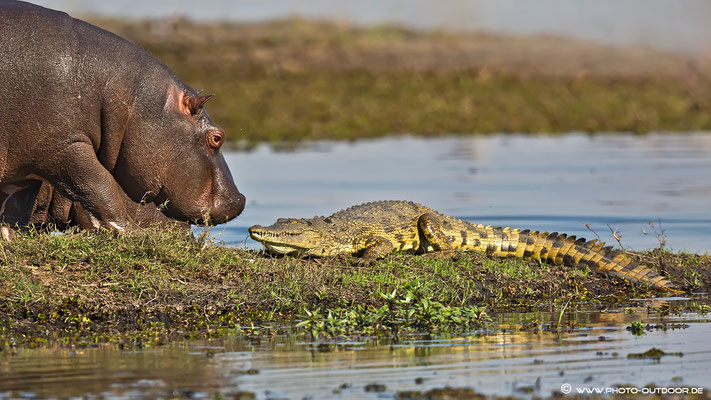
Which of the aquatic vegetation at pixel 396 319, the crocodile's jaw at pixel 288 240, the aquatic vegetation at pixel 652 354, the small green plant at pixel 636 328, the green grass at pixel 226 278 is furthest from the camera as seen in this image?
the crocodile's jaw at pixel 288 240

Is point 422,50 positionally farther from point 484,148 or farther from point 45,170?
point 45,170

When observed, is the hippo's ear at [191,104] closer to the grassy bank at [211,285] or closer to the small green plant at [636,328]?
the grassy bank at [211,285]

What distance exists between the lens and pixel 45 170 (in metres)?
10.3

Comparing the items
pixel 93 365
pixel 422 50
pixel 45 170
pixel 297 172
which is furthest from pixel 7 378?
pixel 422 50

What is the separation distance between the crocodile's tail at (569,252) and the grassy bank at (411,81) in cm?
1174

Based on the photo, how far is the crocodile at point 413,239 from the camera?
11.0m

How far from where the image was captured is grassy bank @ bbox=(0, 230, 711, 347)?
8875 millimetres

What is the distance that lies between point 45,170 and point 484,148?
19.2m

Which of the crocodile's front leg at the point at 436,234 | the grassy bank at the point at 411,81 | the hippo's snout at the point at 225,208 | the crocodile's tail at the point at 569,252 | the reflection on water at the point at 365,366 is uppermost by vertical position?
Answer: the grassy bank at the point at 411,81

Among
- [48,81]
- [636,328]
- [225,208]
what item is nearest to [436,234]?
[225,208]

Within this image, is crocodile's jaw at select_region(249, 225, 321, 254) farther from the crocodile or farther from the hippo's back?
the hippo's back

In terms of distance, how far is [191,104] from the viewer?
1091 centimetres

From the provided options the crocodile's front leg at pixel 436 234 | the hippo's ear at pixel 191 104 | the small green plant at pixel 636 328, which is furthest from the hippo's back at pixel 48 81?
the small green plant at pixel 636 328

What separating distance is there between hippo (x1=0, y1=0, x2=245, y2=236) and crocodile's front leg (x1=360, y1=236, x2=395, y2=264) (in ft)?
4.78
